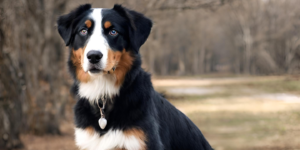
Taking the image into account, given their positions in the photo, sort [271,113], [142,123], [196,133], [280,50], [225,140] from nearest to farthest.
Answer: [142,123] → [196,133] → [225,140] → [271,113] → [280,50]

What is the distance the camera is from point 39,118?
456 inches

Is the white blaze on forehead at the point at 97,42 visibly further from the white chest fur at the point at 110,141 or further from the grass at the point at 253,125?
the grass at the point at 253,125

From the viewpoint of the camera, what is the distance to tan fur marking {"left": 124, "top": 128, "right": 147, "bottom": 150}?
398 centimetres

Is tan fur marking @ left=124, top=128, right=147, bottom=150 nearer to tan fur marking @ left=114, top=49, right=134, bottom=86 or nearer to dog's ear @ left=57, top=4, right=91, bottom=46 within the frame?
tan fur marking @ left=114, top=49, right=134, bottom=86

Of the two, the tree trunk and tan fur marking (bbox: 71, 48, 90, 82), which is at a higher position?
tan fur marking (bbox: 71, 48, 90, 82)

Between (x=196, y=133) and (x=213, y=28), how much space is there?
57.5m

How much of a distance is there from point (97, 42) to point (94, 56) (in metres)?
0.19

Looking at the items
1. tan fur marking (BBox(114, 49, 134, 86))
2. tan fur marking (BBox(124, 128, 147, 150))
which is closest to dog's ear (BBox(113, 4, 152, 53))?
tan fur marking (BBox(114, 49, 134, 86))

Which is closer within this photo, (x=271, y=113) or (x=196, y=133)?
(x=196, y=133)

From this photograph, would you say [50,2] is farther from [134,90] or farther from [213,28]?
[213,28]

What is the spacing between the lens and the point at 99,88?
14.8 feet

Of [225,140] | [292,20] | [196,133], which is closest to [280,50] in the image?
[292,20]

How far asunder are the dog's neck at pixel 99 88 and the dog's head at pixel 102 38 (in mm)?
88

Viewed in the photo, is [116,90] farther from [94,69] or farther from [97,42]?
[97,42]
